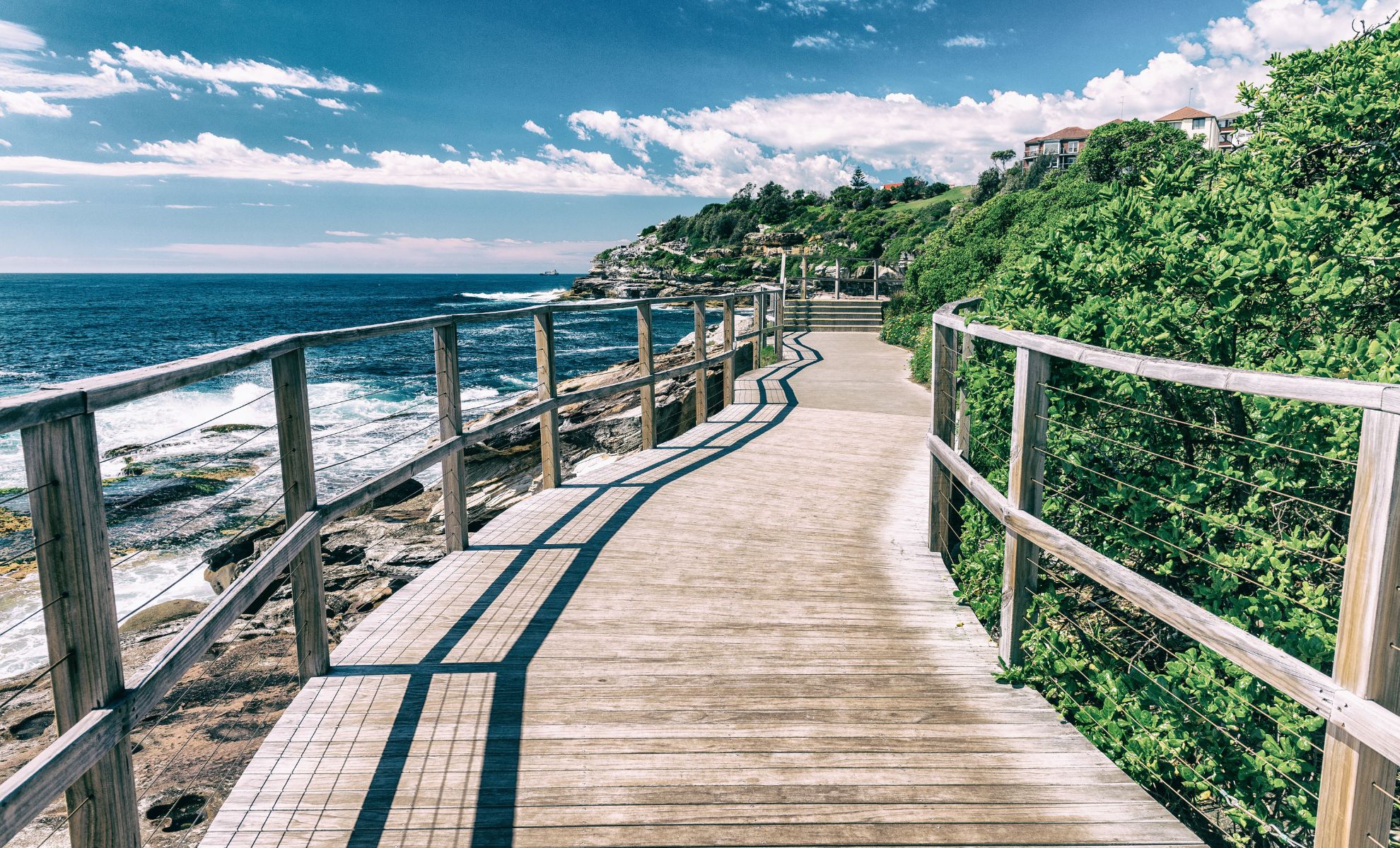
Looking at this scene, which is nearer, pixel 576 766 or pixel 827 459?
pixel 576 766

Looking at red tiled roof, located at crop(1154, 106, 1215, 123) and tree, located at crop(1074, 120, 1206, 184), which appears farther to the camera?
red tiled roof, located at crop(1154, 106, 1215, 123)

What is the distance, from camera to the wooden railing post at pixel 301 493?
318 cm

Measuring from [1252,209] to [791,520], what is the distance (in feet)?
11.0

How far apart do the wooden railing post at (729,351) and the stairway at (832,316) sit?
39.0 feet

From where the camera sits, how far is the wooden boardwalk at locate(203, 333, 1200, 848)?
2.53 m

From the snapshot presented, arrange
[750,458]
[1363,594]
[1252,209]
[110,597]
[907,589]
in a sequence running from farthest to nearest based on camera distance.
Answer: [750,458] → [907,589] → [1252,209] → [110,597] → [1363,594]

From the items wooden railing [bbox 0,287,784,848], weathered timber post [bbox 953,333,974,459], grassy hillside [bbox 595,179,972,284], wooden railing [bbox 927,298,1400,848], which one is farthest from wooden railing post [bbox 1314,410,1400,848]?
grassy hillside [bbox 595,179,972,284]

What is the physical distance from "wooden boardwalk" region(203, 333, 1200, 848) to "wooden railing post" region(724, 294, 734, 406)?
5.73m

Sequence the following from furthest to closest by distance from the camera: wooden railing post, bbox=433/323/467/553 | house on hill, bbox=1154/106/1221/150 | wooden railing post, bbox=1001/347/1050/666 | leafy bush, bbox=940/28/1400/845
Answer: house on hill, bbox=1154/106/1221/150 → wooden railing post, bbox=433/323/467/553 → wooden railing post, bbox=1001/347/1050/666 → leafy bush, bbox=940/28/1400/845

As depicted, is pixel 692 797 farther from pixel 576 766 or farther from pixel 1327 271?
pixel 1327 271

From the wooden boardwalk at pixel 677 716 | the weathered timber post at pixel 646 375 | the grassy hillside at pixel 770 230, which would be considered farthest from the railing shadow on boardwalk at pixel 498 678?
the grassy hillside at pixel 770 230

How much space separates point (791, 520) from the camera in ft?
19.1

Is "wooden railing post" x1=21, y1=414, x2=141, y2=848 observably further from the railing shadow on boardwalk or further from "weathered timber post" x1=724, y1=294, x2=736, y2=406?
"weathered timber post" x1=724, y1=294, x2=736, y2=406

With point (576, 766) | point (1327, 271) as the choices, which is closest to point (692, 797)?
point (576, 766)
